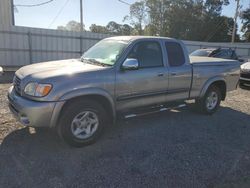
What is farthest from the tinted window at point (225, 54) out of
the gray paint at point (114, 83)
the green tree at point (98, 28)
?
the green tree at point (98, 28)

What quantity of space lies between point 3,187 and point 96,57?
9.41ft

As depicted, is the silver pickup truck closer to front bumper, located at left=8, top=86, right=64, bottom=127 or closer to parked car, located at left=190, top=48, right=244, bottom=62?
front bumper, located at left=8, top=86, right=64, bottom=127

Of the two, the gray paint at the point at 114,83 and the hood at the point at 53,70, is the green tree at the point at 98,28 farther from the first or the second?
the hood at the point at 53,70

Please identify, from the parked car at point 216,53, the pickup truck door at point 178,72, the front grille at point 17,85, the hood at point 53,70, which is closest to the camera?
the hood at point 53,70

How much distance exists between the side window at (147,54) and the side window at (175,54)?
29 centimetres

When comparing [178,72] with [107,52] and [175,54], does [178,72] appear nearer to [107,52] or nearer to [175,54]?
[175,54]

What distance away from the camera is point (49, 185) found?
3.16 metres

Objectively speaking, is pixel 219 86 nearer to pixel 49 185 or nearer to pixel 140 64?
pixel 140 64

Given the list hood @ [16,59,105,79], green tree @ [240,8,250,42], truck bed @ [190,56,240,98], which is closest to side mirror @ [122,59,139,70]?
hood @ [16,59,105,79]

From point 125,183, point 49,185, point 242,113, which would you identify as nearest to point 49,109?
point 49,185

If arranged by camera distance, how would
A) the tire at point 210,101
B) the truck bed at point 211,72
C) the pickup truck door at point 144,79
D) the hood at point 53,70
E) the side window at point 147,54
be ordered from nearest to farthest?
1. the hood at point 53,70
2. the pickup truck door at point 144,79
3. the side window at point 147,54
4. the truck bed at point 211,72
5. the tire at point 210,101

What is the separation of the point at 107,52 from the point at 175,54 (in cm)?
160

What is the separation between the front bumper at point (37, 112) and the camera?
372 centimetres

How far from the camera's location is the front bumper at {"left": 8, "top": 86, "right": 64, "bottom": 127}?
372 centimetres
